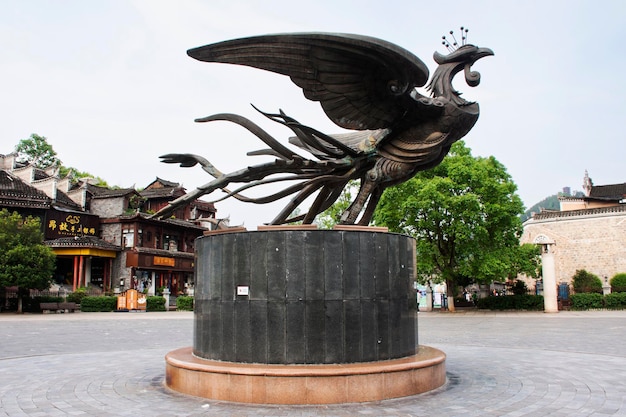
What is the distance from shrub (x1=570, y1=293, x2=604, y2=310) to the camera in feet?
108

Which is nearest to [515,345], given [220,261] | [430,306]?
[220,261]

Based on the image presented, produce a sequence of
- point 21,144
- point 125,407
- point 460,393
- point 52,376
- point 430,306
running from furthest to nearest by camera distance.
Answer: point 21,144 → point 430,306 → point 52,376 → point 460,393 → point 125,407

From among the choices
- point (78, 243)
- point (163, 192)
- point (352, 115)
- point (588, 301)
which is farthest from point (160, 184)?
point (352, 115)

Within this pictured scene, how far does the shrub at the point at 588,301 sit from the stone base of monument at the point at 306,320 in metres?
30.1

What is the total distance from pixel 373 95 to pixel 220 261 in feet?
11.6

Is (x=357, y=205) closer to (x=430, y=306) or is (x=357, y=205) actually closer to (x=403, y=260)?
(x=403, y=260)

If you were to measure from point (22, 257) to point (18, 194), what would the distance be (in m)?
10.8

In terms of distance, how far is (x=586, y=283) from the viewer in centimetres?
4006

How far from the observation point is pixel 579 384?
25.1 ft

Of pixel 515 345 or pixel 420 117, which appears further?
pixel 515 345

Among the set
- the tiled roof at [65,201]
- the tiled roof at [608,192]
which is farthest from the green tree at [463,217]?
the tiled roof at [608,192]

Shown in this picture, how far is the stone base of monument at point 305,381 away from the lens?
6.43 meters

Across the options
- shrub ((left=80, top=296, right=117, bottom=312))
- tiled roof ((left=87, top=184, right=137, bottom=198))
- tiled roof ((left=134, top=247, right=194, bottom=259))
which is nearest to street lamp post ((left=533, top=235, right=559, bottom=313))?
shrub ((left=80, top=296, right=117, bottom=312))

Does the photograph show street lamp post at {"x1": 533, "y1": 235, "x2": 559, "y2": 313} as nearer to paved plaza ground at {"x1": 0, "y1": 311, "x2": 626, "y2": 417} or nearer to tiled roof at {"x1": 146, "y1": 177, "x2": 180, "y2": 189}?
paved plaza ground at {"x1": 0, "y1": 311, "x2": 626, "y2": 417}
